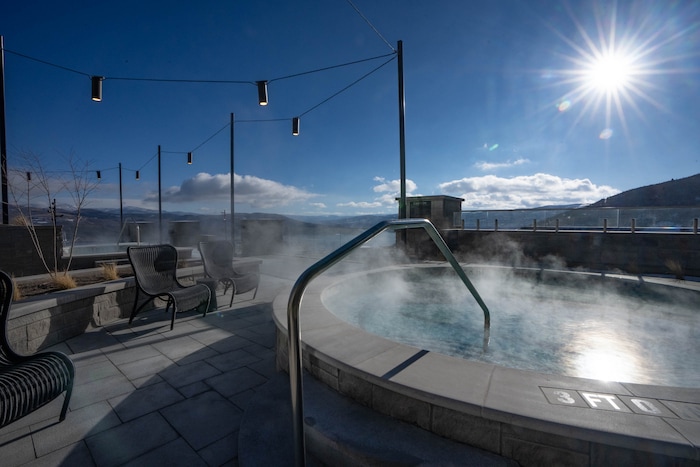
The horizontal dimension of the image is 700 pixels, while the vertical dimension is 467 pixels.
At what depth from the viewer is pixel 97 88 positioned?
6.09 metres

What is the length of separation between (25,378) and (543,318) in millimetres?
5776

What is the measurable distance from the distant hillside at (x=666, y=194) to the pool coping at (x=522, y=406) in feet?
181

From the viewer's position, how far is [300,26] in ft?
25.4

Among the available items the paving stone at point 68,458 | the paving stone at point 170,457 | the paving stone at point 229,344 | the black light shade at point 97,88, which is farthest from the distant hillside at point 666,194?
the paving stone at point 68,458

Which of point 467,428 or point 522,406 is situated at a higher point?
point 522,406

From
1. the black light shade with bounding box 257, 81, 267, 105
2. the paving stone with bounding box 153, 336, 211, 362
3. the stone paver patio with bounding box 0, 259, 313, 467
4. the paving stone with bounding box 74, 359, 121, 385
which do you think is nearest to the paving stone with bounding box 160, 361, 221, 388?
the stone paver patio with bounding box 0, 259, 313, 467

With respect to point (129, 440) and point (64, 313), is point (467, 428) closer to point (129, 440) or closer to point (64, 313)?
point (129, 440)

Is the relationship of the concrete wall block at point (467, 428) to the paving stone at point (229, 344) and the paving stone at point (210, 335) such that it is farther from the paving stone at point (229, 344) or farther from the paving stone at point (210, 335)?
the paving stone at point (210, 335)

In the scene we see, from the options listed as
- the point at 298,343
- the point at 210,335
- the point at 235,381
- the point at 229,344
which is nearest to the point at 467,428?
the point at 298,343

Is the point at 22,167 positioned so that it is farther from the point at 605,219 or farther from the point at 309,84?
the point at 605,219

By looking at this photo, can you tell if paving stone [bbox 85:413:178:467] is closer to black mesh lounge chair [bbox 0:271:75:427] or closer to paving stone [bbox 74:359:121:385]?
black mesh lounge chair [bbox 0:271:75:427]

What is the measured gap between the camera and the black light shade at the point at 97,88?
604 cm

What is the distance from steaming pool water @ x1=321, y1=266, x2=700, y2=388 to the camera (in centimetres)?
321

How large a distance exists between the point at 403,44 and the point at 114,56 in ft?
23.6
